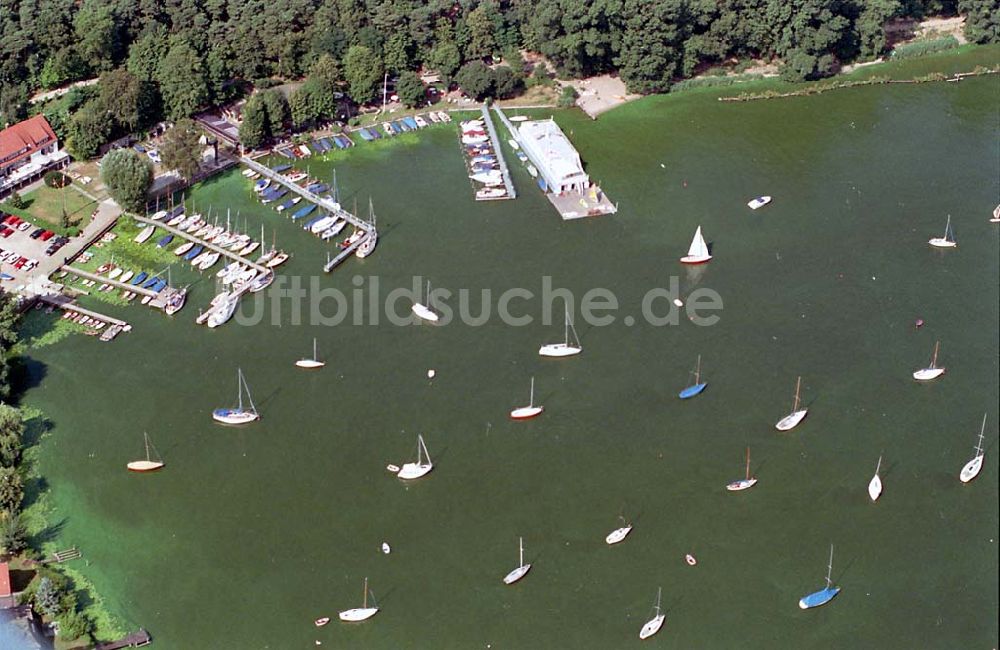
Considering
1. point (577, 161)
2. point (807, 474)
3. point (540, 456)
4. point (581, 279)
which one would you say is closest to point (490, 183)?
point (577, 161)

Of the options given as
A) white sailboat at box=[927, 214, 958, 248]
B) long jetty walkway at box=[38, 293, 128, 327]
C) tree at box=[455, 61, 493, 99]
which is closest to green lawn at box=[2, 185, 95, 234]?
long jetty walkway at box=[38, 293, 128, 327]

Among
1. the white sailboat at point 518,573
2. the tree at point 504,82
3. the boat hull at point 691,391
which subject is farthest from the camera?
the tree at point 504,82

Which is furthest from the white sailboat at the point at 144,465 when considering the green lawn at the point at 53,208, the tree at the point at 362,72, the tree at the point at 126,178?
the tree at the point at 362,72

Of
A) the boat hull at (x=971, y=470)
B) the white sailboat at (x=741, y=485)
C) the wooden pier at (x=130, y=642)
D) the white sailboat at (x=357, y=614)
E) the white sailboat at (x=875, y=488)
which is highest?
the wooden pier at (x=130, y=642)

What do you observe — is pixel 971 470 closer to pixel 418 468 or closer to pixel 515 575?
pixel 515 575

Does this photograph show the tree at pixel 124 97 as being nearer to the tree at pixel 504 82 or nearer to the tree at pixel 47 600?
the tree at pixel 504 82

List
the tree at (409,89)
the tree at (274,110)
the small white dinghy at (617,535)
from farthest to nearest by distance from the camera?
the tree at (409,89)
the tree at (274,110)
the small white dinghy at (617,535)

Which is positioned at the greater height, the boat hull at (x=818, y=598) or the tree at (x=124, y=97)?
the tree at (x=124, y=97)
